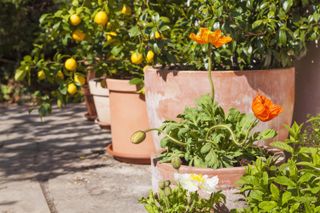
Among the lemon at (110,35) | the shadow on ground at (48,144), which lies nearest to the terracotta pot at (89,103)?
the shadow on ground at (48,144)

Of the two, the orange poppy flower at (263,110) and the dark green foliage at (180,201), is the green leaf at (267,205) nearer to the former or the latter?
the dark green foliage at (180,201)

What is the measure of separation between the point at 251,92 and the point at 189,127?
1.79 ft

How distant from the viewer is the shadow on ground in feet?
13.0

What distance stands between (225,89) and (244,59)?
0.21 metres

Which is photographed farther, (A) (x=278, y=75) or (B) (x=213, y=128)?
(A) (x=278, y=75)

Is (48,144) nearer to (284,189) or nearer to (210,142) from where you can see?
(210,142)

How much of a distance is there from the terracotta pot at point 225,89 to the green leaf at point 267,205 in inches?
32.9

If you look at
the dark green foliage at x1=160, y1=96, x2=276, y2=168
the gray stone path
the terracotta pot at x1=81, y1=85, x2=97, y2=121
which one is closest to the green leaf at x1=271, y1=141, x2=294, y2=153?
the dark green foliage at x1=160, y1=96, x2=276, y2=168

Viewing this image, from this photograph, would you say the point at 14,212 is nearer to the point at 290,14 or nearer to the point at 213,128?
the point at 213,128

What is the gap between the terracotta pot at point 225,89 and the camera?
2844 millimetres

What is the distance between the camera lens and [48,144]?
473 centimetres

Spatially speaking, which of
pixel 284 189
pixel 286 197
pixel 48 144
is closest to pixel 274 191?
pixel 286 197

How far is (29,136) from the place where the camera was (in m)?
5.04

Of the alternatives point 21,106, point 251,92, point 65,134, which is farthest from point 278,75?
point 21,106
